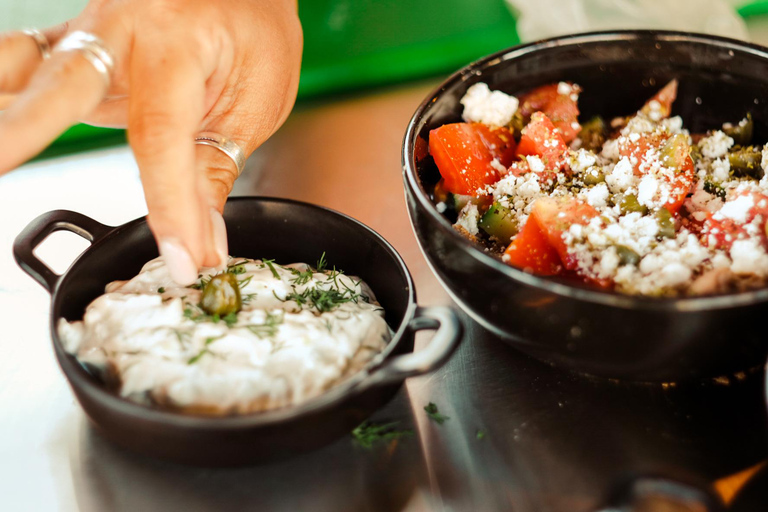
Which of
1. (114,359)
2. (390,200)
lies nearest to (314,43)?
(390,200)

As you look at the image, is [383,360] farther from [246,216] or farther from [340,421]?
[246,216]

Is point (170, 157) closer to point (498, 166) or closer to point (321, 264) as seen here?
point (321, 264)

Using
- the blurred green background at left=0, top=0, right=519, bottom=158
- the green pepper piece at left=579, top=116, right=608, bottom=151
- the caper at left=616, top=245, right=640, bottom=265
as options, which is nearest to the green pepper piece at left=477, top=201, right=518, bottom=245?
the caper at left=616, top=245, right=640, bottom=265

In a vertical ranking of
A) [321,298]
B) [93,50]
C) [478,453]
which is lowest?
[478,453]

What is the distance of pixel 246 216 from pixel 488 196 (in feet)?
0.95

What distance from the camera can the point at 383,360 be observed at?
58 centimetres

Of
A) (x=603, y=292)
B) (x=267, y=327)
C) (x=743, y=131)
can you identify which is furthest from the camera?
(x=743, y=131)

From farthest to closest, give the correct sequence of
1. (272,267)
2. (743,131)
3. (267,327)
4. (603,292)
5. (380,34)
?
1. (380,34)
2. (743,131)
3. (272,267)
4. (267,327)
5. (603,292)

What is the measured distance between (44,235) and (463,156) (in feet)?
1.59

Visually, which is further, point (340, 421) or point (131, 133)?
point (131, 133)

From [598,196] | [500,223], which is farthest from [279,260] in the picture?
[598,196]

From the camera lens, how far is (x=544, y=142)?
80 cm

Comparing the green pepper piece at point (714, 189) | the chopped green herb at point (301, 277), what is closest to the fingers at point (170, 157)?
the chopped green herb at point (301, 277)

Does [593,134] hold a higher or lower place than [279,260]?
higher
